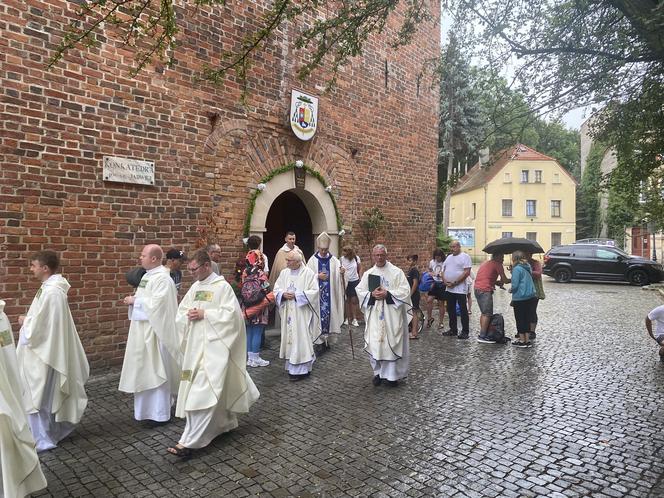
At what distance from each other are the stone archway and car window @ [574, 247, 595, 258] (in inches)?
589

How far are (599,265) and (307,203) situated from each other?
51.8ft

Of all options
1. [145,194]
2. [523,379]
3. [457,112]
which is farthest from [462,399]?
[457,112]

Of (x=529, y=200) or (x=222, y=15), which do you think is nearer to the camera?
(x=222, y=15)

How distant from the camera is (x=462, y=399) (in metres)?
5.38

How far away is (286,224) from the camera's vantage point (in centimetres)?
1083

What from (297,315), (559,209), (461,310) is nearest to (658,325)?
(461,310)

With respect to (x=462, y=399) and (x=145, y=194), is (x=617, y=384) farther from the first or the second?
(x=145, y=194)

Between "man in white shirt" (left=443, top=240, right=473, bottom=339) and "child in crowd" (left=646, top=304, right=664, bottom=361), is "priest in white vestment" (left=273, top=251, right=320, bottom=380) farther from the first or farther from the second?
"child in crowd" (left=646, top=304, right=664, bottom=361)

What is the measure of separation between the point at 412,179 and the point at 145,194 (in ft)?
23.4

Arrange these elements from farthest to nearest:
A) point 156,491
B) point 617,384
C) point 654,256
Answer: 1. point 654,256
2. point 617,384
3. point 156,491

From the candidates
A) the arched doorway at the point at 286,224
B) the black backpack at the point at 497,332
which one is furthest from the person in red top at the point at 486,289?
the arched doorway at the point at 286,224

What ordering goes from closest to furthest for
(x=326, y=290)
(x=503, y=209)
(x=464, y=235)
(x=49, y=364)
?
(x=49, y=364) → (x=326, y=290) → (x=464, y=235) → (x=503, y=209)

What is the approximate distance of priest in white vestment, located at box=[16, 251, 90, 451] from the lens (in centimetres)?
403

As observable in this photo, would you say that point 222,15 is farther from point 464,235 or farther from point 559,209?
point 559,209
